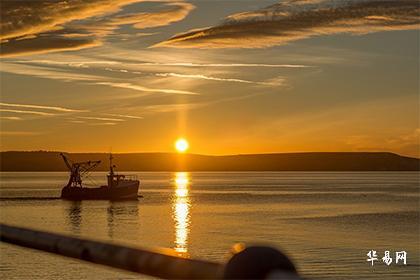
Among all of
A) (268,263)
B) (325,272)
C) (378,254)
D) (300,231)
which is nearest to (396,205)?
(300,231)

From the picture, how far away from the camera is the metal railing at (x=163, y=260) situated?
1822mm

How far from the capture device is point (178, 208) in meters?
137

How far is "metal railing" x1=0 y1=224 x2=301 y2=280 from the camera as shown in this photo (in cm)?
182

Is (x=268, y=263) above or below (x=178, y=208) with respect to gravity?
above

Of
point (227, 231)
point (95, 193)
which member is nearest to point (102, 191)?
point (95, 193)

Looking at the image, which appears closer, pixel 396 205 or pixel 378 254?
pixel 378 254

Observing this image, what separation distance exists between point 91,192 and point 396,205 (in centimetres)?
5622

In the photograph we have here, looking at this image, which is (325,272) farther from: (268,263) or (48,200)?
(48,200)

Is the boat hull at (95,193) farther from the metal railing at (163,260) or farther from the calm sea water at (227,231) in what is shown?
the metal railing at (163,260)

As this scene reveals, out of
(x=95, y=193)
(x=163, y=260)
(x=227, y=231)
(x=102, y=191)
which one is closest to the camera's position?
(x=163, y=260)

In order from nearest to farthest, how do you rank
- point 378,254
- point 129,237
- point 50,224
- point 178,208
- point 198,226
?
point 378,254 → point 129,237 → point 198,226 → point 50,224 → point 178,208

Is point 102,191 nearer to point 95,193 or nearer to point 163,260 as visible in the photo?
point 95,193

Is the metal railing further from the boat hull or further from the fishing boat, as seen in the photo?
the boat hull

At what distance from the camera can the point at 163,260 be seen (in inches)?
86.4
